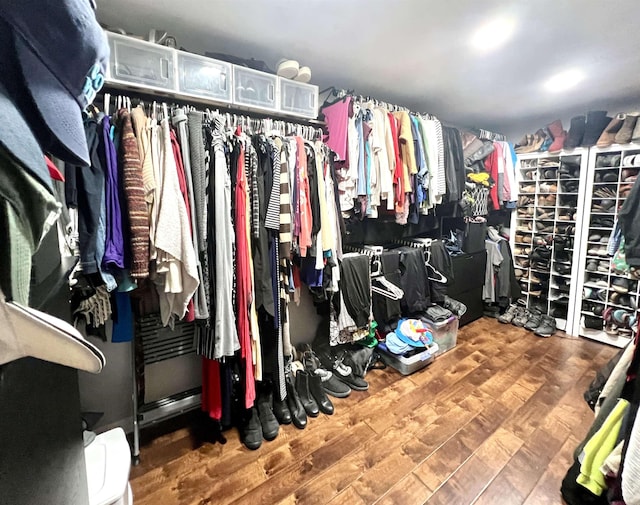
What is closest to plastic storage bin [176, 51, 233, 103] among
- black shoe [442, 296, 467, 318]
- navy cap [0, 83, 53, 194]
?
navy cap [0, 83, 53, 194]

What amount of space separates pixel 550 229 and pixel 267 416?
10.6 feet

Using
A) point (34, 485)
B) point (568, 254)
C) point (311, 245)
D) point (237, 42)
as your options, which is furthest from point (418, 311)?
point (34, 485)

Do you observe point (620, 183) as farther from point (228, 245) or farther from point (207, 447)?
point (207, 447)

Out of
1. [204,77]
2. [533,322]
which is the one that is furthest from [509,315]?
[204,77]

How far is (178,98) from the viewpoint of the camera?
4.74ft

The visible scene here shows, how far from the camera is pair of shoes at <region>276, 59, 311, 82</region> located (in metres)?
1.65

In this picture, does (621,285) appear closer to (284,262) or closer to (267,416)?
(284,262)

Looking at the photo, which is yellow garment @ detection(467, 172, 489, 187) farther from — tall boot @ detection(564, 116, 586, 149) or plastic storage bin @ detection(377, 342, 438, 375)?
plastic storage bin @ detection(377, 342, 438, 375)

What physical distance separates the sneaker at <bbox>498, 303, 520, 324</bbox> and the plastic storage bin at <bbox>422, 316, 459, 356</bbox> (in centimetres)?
88

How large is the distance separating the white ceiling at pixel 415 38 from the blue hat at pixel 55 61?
1299mm

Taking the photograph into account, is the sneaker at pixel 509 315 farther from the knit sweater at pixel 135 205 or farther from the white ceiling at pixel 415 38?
the knit sweater at pixel 135 205

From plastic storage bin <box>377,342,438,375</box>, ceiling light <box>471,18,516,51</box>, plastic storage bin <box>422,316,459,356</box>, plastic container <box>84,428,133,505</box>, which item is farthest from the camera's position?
plastic storage bin <box>422,316,459,356</box>

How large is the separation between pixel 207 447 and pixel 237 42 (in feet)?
7.16

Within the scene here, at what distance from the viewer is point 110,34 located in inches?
48.3
